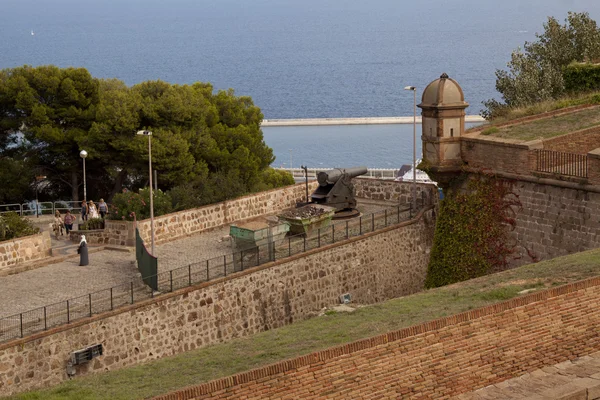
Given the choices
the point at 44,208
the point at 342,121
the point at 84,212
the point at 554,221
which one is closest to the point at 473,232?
the point at 554,221

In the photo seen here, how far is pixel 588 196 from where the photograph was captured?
2756cm

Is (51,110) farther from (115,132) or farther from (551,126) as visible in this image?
(551,126)

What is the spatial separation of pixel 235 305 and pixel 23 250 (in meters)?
6.22

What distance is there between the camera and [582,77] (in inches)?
1571

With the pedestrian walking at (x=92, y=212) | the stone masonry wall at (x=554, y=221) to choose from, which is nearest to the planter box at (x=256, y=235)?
the stone masonry wall at (x=554, y=221)

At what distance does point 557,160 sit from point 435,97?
4.09 meters

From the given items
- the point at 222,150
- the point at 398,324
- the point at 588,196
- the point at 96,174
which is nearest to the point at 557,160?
the point at 588,196

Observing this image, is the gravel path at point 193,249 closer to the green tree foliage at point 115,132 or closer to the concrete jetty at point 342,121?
the green tree foliage at point 115,132

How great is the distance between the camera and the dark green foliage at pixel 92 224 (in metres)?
32.3

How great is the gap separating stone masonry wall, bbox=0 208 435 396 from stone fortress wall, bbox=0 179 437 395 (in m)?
0.02

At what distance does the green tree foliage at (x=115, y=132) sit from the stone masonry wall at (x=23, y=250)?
43.2 feet

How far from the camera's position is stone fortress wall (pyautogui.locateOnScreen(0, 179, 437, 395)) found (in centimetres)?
2247

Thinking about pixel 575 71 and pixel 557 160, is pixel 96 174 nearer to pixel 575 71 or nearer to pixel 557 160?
pixel 575 71

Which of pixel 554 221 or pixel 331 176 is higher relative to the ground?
pixel 331 176
